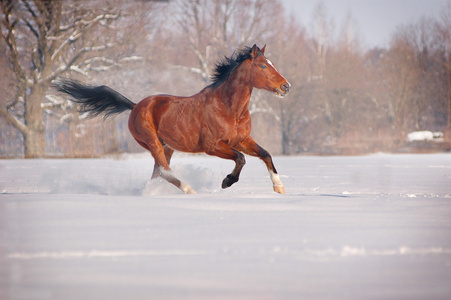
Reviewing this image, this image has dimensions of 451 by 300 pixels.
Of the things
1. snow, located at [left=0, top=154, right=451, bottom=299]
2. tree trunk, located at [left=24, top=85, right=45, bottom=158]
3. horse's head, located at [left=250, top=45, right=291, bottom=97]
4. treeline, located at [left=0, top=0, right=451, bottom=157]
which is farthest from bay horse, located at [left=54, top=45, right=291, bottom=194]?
tree trunk, located at [left=24, top=85, right=45, bottom=158]

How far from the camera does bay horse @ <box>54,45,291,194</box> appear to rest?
646 centimetres

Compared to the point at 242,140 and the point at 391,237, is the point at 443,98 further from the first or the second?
the point at 391,237

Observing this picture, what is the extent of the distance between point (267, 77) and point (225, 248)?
358cm

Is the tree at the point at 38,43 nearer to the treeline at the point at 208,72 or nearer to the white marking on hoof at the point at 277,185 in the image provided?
the treeline at the point at 208,72

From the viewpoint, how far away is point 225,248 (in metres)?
3.19

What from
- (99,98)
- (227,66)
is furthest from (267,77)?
(99,98)

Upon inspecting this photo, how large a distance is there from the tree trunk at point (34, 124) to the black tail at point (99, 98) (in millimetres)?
12782

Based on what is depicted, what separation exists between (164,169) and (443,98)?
2572cm

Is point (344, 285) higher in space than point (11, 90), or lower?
lower

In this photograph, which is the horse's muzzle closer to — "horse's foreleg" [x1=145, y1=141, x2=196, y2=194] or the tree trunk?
"horse's foreleg" [x1=145, y1=141, x2=196, y2=194]

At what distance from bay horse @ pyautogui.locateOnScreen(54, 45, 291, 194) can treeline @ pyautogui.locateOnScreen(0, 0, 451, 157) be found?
1085 cm

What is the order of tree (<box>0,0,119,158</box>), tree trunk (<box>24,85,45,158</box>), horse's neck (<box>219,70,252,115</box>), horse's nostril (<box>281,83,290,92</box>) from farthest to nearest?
tree trunk (<box>24,85,45,158</box>) < tree (<box>0,0,119,158</box>) < horse's neck (<box>219,70,252,115</box>) < horse's nostril (<box>281,83,290,92</box>)

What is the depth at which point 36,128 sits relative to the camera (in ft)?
66.5

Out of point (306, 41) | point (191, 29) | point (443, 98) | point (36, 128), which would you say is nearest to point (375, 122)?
point (443, 98)
